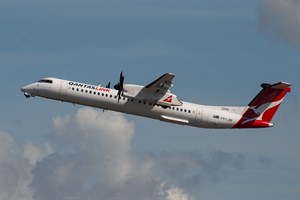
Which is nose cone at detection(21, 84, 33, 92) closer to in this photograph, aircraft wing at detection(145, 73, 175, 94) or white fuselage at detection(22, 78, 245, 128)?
white fuselage at detection(22, 78, 245, 128)

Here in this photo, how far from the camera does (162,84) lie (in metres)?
64.9

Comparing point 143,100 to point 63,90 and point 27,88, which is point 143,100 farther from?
point 27,88

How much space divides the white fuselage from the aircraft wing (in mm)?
1357

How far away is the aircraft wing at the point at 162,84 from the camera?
63812 mm

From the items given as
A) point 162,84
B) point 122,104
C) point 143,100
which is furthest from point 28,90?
point 162,84

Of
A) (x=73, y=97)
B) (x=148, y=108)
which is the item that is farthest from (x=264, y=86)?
(x=73, y=97)

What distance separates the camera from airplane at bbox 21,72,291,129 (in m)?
65.7

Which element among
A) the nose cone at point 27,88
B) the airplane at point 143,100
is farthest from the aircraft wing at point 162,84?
the nose cone at point 27,88

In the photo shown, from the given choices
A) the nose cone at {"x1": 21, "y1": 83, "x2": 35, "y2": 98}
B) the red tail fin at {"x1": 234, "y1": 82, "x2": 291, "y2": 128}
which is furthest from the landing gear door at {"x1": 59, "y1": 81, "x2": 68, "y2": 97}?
the red tail fin at {"x1": 234, "y1": 82, "x2": 291, "y2": 128}

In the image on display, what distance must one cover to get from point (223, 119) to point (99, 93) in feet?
37.6

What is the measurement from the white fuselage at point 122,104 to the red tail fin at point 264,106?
2687mm

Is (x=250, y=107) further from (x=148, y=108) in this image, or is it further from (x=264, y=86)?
(x=148, y=108)

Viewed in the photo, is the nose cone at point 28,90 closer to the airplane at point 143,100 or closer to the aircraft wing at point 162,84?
the airplane at point 143,100

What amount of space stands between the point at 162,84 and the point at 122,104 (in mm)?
3953
